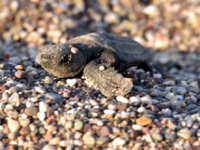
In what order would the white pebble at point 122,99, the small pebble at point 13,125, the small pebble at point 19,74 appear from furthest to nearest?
the small pebble at point 19,74
the white pebble at point 122,99
the small pebble at point 13,125

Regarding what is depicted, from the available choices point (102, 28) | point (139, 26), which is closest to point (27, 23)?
point (102, 28)

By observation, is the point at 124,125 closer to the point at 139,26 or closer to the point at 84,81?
the point at 84,81

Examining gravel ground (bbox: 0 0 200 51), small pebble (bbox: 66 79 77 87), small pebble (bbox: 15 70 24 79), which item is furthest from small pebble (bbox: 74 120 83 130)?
gravel ground (bbox: 0 0 200 51)

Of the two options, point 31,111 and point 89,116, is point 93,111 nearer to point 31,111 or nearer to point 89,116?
point 89,116

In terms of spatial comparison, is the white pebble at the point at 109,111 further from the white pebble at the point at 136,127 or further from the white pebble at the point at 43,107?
the white pebble at the point at 43,107

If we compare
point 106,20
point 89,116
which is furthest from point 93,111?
point 106,20

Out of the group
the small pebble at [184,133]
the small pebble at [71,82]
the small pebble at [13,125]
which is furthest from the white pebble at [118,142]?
the small pebble at [71,82]
